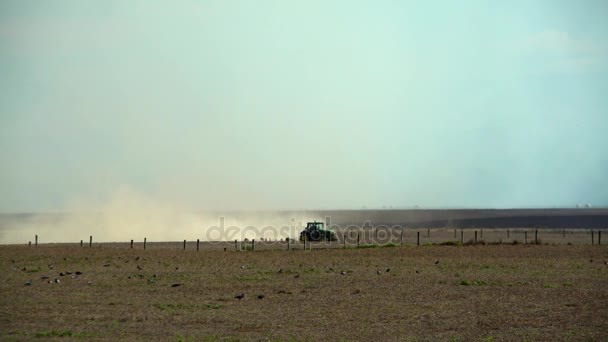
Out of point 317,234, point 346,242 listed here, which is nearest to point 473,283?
point 346,242

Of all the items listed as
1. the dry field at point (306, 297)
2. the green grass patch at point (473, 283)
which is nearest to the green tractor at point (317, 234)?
the dry field at point (306, 297)

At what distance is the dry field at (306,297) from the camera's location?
23.8m

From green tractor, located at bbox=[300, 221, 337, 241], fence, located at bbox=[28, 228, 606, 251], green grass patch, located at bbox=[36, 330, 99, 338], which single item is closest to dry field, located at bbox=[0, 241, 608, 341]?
green grass patch, located at bbox=[36, 330, 99, 338]

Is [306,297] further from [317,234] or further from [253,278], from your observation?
[317,234]

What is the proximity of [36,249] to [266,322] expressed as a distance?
43.1 meters

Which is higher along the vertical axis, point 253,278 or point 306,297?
point 253,278

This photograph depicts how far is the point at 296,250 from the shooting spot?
61.6 m

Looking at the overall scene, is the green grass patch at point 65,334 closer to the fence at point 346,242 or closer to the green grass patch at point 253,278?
the green grass patch at point 253,278

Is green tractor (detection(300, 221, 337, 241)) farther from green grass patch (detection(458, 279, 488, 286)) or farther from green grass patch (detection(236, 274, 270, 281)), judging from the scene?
green grass patch (detection(458, 279, 488, 286))

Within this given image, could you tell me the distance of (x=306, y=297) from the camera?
105 feet

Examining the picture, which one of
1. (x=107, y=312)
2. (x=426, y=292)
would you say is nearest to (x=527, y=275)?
(x=426, y=292)

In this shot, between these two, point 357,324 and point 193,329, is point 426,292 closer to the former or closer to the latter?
point 357,324

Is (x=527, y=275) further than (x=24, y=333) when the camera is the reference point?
Yes

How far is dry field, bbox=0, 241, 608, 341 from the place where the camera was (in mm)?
23781
